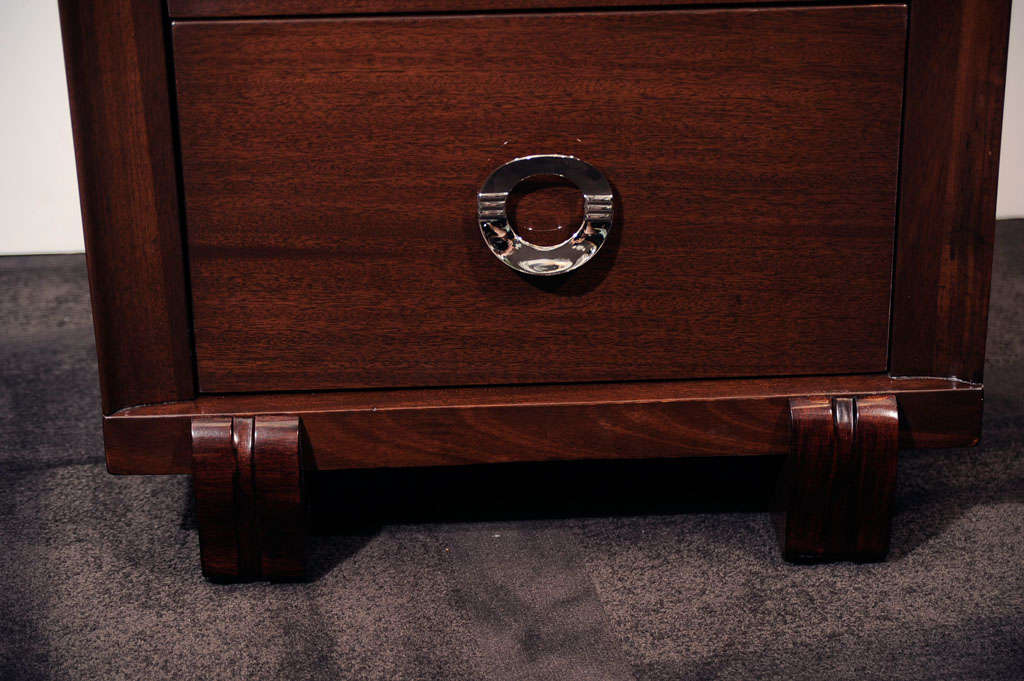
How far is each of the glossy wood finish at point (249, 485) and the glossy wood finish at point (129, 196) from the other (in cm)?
6

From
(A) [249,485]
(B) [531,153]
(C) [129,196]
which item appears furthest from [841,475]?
(C) [129,196]

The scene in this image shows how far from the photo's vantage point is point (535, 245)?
78 cm

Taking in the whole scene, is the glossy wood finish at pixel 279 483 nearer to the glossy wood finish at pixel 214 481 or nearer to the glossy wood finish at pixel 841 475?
the glossy wood finish at pixel 214 481

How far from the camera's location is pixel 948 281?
31.2 inches

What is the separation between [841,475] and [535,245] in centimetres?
32

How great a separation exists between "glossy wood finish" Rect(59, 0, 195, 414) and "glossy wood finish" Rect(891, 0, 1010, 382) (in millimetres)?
597

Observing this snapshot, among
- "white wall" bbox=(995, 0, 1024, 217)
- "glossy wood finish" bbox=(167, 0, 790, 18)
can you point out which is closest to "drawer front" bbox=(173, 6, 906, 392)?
"glossy wood finish" bbox=(167, 0, 790, 18)

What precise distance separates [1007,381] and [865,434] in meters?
0.68

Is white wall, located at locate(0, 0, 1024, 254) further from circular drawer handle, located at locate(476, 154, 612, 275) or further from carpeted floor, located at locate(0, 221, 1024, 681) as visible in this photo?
circular drawer handle, located at locate(476, 154, 612, 275)

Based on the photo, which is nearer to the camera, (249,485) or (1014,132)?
(249,485)

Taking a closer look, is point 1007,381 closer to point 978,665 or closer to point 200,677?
point 978,665

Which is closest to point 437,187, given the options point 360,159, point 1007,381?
point 360,159

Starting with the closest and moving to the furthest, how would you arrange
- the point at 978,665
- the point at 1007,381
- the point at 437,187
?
1. the point at 978,665
2. the point at 437,187
3. the point at 1007,381

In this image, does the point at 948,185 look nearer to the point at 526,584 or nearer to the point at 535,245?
the point at 535,245
